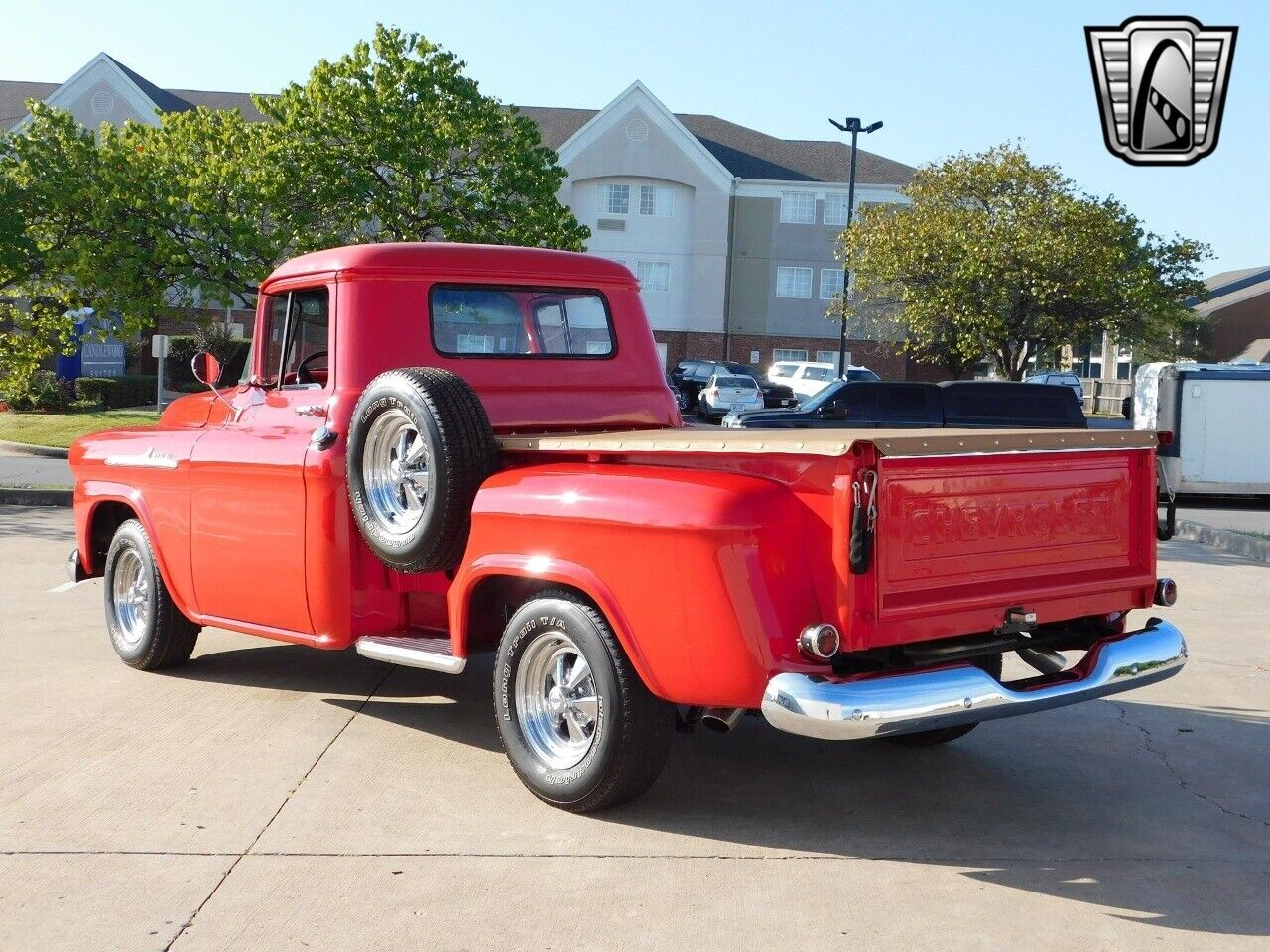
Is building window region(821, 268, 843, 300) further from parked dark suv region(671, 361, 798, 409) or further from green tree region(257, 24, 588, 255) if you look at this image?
green tree region(257, 24, 588, 255)

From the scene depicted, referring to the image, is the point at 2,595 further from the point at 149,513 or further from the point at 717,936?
the point at 717,936

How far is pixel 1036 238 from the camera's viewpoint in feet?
117

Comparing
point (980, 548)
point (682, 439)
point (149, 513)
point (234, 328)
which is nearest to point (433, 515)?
point (682, 439)

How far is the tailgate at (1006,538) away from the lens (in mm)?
4549

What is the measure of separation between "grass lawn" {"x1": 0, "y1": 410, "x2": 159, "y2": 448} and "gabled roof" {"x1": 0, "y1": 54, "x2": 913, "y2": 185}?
2297 cm

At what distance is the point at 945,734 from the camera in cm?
612

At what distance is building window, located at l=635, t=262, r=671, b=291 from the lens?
53656 mm

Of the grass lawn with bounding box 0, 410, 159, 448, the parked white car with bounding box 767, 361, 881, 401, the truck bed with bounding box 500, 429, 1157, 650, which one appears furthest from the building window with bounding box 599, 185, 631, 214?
the truck bed with bounding box 500, 429, 1157, 650

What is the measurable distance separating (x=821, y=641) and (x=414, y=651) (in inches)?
75.2

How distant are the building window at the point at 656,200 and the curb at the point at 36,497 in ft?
128

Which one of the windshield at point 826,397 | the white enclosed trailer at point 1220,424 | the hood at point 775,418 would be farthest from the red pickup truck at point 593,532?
the white enclosed trailer at point 1220,424

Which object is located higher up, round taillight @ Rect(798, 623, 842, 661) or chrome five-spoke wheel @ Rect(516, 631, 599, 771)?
round taillight @ Rect(798, 623, 842, 661)

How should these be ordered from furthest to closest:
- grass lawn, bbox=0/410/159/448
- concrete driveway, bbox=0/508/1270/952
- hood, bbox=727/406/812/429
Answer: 1. grass lawn, bbox=0/410/159/448
2. hood, bbox=727/406/812/429
3. concrete driveway, bbox=0/508/1270/952

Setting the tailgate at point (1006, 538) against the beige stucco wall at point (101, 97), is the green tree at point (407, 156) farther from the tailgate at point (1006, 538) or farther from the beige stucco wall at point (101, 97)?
the beige stucco wall at point (101, 97)
